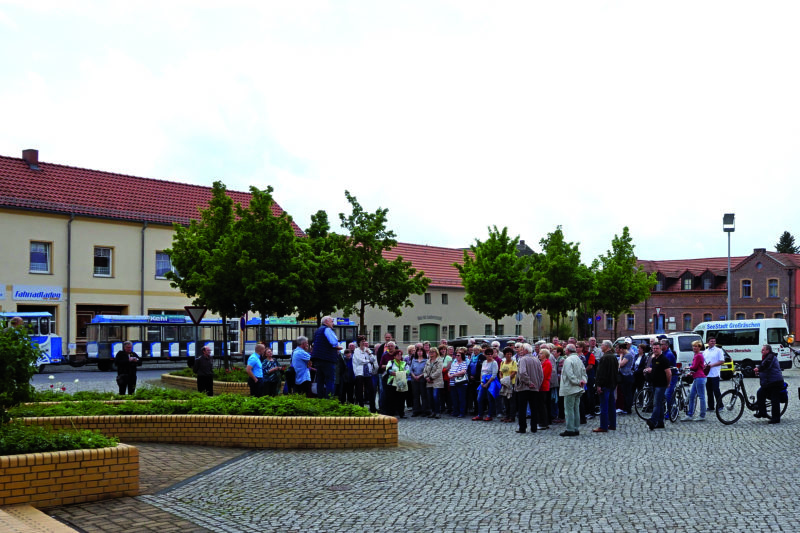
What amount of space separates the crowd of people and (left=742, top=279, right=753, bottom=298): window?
2288 inches

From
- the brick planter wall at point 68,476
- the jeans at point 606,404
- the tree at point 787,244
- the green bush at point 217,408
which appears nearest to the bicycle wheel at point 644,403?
the jeans at point 606,404

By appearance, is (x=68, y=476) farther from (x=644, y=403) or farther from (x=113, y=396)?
(x=644, y=403)

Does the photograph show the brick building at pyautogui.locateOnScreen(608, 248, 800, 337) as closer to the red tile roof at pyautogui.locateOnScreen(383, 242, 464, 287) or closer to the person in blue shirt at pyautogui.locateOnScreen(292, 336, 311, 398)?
the red tile roof at pyautogui.locateOnScreen(383, 242, 464, 287)

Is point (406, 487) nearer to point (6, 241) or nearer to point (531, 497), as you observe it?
point (531, 497)

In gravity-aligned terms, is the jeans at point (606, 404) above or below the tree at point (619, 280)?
below

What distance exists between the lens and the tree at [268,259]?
30938 millimetres

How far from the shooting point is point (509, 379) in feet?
57.2

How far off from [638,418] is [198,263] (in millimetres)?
21017

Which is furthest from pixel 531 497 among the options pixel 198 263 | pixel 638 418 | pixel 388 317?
pixel 388 317

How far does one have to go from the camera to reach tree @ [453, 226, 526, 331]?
53656 mm

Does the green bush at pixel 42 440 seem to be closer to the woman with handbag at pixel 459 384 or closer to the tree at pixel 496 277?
the woman with handbag at pixel 459 384

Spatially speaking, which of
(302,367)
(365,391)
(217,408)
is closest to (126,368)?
(302,367)

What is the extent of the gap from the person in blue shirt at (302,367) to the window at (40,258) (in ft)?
93.4

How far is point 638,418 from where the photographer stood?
1834 cm
